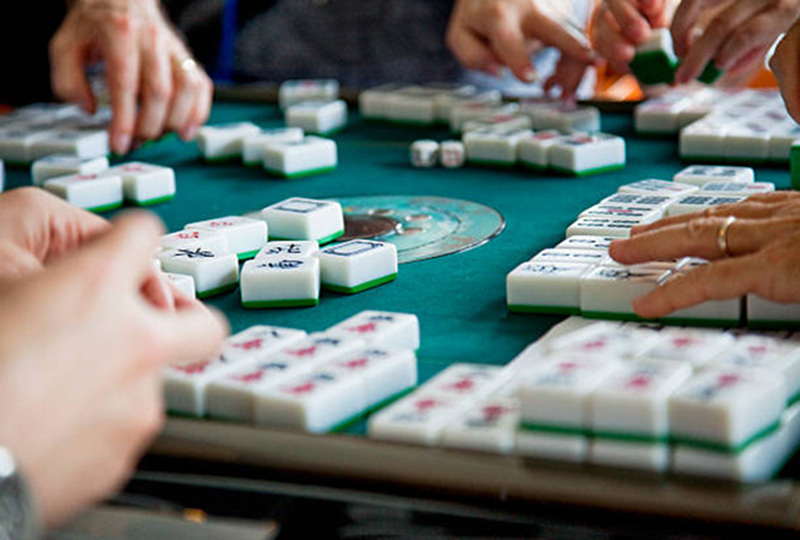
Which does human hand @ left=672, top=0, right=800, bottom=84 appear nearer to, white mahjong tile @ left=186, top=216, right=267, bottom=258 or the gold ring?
the gold ring

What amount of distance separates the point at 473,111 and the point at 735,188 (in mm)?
954

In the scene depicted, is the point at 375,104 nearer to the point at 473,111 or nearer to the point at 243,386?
the point at 473,111

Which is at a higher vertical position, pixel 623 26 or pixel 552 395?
pixel 623 26

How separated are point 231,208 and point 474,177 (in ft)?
1.72

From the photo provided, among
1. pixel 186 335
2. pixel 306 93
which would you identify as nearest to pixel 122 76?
pixel 306 93

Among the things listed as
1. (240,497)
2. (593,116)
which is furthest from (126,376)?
(593,116)

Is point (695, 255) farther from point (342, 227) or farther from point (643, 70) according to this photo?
point (643, 70)

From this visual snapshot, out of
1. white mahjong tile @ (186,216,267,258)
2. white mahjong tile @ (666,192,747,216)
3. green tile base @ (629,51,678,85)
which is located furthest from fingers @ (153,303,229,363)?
green tile base @ (629,51,678,85)

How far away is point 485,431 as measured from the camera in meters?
1.08

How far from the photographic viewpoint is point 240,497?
1.10 meters

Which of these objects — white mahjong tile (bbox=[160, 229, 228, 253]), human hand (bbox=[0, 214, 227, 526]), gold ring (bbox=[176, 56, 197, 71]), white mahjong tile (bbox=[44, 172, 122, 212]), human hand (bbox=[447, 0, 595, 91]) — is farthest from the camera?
human hand (bbox=[447, 0, 595, 91])

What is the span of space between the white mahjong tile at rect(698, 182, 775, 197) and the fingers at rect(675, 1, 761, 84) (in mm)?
736

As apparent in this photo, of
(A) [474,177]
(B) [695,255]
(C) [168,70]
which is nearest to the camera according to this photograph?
(B) [695,255]

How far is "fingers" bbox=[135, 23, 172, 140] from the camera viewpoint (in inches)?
101
